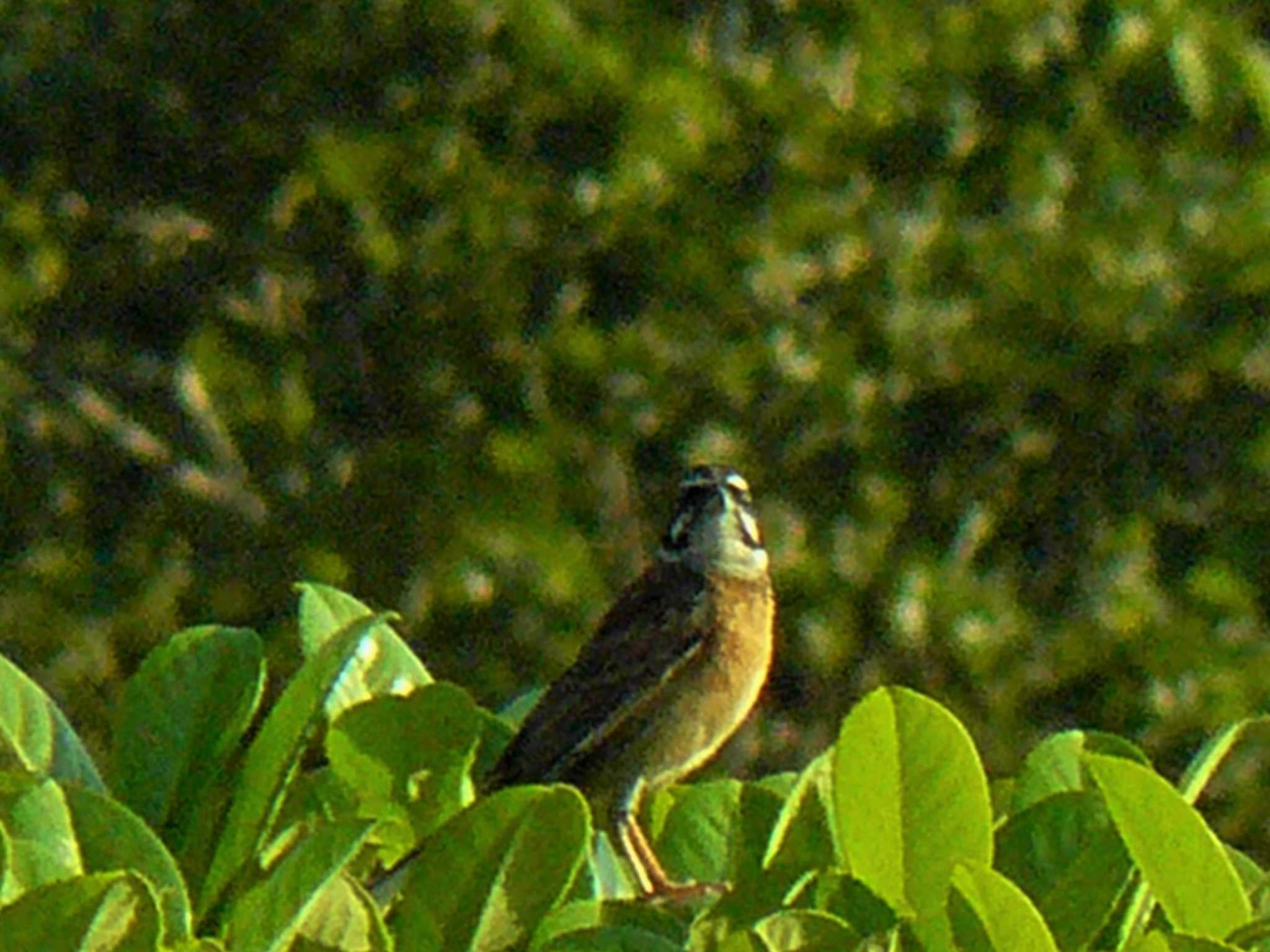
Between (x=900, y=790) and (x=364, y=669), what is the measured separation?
0.69 metres

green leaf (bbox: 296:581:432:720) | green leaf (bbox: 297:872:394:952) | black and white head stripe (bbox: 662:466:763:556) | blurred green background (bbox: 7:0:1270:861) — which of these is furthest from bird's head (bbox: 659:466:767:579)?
green leaf (bbox: 297:872:394:952)

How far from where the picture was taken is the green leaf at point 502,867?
2.40 meters

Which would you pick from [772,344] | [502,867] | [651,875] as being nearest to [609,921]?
[502,867]

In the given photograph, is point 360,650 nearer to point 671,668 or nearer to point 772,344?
point 671,668

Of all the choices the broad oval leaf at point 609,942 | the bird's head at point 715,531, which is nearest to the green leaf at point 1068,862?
the broad oval leaf at point 609,942

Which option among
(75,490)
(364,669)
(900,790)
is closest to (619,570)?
(75,490)

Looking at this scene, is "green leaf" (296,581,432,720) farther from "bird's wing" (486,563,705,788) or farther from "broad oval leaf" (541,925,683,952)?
"bird's wing" (486,563,705,788)

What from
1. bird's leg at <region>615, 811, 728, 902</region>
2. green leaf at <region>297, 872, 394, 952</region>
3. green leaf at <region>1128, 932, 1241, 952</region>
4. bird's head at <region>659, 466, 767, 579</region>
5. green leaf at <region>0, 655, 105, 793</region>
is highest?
bird's head at <region>659, 466, 767, 579</region>

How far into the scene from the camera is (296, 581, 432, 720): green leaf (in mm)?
3020

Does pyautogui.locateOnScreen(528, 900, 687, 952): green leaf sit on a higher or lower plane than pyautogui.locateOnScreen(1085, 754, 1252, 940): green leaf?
lower

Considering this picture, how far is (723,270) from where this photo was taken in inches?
269

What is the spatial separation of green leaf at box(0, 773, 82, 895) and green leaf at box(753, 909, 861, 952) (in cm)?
49

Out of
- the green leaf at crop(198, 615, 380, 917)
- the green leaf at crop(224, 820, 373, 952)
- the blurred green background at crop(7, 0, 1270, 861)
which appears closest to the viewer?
the green leaf at crop(224, 820, 373, 952)

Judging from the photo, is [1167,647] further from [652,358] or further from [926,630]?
[652,358]
